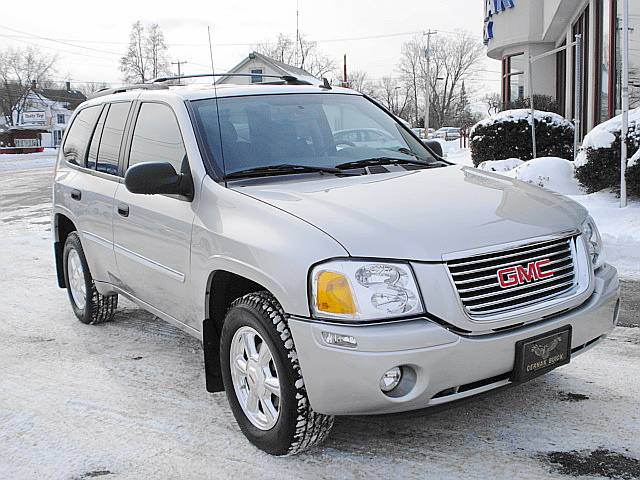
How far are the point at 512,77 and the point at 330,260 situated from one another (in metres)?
29.0

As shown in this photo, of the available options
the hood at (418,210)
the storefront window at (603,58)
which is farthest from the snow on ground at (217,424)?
the storefront window at (603,58)

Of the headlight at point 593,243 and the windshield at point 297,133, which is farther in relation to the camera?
the windshield at point 297,133

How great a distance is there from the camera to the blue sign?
92.1 feet

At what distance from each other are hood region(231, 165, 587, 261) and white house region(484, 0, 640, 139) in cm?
1075

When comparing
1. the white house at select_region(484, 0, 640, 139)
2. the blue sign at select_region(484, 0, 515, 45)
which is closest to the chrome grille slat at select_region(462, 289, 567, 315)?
the white house at select_region(484, 0, 640, 139)

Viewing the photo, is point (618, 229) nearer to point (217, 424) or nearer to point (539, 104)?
point (217, 424)

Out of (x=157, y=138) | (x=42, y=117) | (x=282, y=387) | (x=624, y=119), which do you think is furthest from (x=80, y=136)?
(x=42, y=117)

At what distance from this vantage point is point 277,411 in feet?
11.4

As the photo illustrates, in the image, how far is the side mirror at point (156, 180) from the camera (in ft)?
12.8

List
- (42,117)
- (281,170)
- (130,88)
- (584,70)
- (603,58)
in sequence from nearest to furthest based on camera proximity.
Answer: (281,170)
(130,88)
(603,58)
(584,70)
(42,117)

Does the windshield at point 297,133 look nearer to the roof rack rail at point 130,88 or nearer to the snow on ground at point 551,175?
the roof rack rail at point 130,88

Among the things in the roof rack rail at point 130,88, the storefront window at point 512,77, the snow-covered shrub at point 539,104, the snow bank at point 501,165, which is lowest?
the snow bank at point 501,165

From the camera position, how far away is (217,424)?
3.93 metres

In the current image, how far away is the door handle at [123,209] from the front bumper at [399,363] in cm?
194
